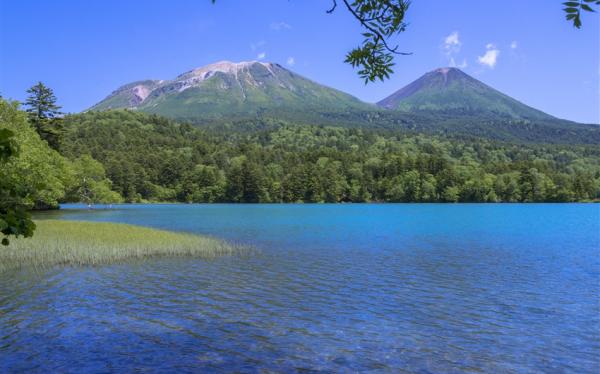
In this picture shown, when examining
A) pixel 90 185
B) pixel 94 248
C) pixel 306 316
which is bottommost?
pixel 306 316

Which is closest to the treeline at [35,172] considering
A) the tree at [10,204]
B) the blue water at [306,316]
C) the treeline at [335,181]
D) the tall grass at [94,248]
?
the tree at [10,204]

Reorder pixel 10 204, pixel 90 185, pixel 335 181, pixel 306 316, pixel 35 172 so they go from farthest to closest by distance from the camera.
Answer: pixel 335 181 → pixel 90 185 → pixel 35 172 → pixel 306 316 → pixel 10 204

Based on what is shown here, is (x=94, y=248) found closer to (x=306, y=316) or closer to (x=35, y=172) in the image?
(x=306, y=316)

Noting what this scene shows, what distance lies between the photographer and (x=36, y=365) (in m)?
11.7

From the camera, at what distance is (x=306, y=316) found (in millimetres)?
16703

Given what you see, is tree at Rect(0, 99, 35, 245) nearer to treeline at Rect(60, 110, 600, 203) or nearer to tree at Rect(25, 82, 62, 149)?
tree at Rect(25, 82, 62, 149)

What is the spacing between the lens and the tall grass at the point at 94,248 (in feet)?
90.3

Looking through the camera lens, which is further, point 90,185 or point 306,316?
point 90,185

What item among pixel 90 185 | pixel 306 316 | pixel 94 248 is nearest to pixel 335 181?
pixel 90 185

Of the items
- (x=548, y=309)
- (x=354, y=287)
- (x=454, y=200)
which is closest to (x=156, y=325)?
(x=354, y=287)

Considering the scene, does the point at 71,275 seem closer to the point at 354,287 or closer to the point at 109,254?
the point at 109,254

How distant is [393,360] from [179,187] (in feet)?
570

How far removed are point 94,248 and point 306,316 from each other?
62.2 feet

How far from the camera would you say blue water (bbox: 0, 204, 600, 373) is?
12383 millimetres
